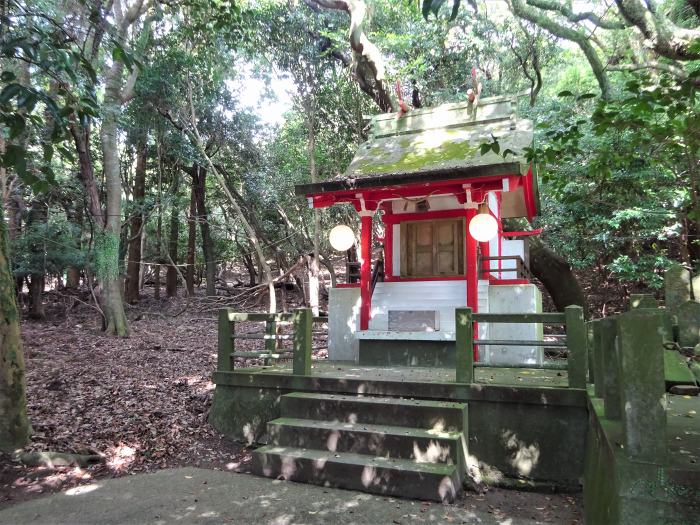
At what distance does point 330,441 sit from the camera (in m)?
5.39

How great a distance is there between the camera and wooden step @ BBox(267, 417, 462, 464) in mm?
4926

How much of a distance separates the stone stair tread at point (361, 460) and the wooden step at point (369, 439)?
0.21ft

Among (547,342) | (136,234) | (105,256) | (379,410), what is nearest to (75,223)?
(136,234)

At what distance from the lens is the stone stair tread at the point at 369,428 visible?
5055 mm

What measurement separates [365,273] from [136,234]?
12.8 meters

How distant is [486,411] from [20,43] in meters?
5.41

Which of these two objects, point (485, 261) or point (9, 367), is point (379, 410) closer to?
point (485, 261)

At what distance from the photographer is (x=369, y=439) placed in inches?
205

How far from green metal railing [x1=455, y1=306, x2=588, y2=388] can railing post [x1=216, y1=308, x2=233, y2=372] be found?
3274 millimetres

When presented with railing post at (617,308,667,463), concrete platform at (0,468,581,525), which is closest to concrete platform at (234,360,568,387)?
concrete platform at (0,468,581,525)

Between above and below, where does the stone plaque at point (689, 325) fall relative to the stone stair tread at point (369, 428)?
above

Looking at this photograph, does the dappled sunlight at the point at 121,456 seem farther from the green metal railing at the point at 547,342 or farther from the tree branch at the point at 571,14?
the tree branch at the point at 571,14

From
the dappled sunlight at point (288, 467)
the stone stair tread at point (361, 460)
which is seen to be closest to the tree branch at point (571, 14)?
the stone stair tread at point (361, 460)

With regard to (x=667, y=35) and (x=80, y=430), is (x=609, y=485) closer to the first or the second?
(x=80, y=430)
